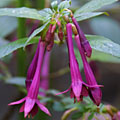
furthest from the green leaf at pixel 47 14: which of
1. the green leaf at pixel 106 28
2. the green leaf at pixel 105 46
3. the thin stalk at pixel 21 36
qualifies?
the green leaf at pixel 106 28

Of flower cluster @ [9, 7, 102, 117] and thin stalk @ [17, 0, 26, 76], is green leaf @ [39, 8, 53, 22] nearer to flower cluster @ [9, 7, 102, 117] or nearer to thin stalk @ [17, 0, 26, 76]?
flower cluster @ [9, 7, 102, 117]

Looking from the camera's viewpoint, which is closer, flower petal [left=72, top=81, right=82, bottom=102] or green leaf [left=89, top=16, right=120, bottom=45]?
flower petal [left=72, top=81, right=82, bottom=102]

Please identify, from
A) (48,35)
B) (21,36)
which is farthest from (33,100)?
(21,36)

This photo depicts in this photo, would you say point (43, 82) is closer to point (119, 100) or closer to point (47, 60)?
point (47, 60)

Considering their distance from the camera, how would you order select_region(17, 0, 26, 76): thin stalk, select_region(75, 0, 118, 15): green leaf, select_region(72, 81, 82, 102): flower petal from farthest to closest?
1. select_region(17, 0, 26, 76): thin stalk
2. select_region(75, 0, 118, 15): green leaf
3. select_region(72, 81, 82, 102): flower petal

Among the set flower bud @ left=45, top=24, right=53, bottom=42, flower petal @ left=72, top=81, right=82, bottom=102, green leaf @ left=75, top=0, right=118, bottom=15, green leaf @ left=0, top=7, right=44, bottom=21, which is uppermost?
green leaf @ left=0, top=7, right=44, bottom=21

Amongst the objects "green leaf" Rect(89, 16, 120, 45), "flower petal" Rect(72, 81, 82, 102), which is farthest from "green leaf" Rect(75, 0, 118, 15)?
"green leaf" Rect(89, 16, 120, 45)

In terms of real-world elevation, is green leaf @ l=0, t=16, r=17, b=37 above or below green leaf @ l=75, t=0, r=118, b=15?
below
